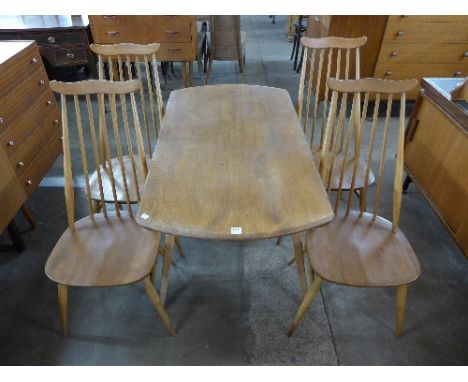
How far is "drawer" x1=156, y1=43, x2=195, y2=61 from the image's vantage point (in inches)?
128

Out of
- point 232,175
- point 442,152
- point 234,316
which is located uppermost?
point 232,175

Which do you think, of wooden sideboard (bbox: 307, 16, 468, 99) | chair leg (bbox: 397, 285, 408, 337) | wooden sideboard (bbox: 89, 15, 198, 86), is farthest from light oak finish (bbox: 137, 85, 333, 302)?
wooden sideboard (bbox: 89, 15, 198, 86)

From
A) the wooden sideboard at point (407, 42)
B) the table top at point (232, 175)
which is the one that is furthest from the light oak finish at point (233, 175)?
the wooden sideboard at point (407, 42)

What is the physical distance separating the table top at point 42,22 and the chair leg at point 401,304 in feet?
10.7

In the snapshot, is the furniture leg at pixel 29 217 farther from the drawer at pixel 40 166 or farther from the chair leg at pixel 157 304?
the chair leg at pixel 157 304

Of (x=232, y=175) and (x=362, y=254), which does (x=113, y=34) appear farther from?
(x=362, y=254)

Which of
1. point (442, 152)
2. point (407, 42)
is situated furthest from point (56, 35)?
point (442, 152)

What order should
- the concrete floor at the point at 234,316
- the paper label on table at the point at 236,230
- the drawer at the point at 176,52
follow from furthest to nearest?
the drawer at the point at 176,52 → the concrete floor at the point at 234,316 → the paper label on table at the point at 236,230

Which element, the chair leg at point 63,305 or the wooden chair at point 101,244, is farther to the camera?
the chair leg at point 63,305

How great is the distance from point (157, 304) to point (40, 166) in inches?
50.2

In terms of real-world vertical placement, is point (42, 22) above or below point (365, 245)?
above

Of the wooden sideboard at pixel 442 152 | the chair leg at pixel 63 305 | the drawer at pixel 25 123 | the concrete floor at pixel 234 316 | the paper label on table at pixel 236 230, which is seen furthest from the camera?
the drawer at pixel 25 123

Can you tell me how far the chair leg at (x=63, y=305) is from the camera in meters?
1.34

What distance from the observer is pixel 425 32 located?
2.85 meters
